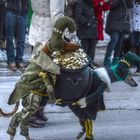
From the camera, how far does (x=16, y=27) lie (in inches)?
371

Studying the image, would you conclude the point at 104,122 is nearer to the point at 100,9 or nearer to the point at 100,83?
the point at 100,83

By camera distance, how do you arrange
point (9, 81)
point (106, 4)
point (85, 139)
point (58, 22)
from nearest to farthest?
point (58, 22)
point (85, 139)
point (9, 81)
point (106, 4)

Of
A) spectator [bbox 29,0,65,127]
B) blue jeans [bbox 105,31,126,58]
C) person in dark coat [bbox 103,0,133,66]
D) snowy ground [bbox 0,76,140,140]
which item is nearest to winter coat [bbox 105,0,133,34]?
person in dark coat [bbox 103,0,133,66]

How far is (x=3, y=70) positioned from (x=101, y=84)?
14.6ft

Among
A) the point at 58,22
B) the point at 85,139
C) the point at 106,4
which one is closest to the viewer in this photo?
the point at 58,22

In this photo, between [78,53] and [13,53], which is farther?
[13,53]

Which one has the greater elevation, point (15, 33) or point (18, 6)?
point (18, 6)

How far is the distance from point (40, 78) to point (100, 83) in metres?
0.59

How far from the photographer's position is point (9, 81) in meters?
9.01

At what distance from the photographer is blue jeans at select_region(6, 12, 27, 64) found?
9242 millimetres

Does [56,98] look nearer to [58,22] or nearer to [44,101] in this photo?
[44,101]

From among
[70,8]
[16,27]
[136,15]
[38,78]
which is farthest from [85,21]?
[38,78]

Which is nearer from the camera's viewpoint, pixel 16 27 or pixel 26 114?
pixel 26 114

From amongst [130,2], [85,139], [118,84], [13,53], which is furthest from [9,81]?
[85,139]
